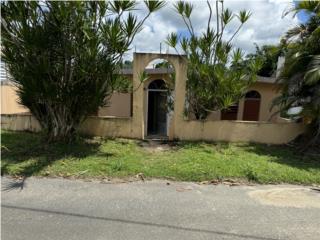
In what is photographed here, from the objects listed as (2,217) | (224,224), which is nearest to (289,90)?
(224,224)

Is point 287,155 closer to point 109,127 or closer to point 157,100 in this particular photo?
point 109,127

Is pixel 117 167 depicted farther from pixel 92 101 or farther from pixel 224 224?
pixel 224 224

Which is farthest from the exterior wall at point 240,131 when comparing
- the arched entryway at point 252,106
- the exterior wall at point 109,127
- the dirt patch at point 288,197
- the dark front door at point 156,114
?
the arched entryway at point 252,106

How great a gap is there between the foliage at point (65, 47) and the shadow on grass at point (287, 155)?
14.5 feet

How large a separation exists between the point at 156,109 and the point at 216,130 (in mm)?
4559

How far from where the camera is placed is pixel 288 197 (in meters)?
5.77

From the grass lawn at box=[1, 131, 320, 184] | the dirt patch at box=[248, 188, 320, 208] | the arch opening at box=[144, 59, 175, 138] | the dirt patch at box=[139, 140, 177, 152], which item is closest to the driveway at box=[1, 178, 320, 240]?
the dirt patch at box=[248, 188, 320, 208]

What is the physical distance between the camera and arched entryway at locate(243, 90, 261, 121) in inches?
600

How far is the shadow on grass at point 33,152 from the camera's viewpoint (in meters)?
6.62

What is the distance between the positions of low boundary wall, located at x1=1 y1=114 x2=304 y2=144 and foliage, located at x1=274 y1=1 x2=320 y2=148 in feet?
2.06

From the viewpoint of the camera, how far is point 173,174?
665 cm

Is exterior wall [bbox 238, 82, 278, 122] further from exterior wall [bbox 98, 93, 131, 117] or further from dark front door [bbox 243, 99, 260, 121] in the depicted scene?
exterior wall [bbox 98, 93, 131, 117]

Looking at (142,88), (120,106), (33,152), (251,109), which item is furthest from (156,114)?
(33,152)

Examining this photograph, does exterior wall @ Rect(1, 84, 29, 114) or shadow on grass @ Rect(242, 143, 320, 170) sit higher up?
exterior wall @ Rect(1, 84, 29, 114)
